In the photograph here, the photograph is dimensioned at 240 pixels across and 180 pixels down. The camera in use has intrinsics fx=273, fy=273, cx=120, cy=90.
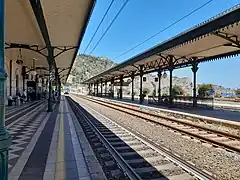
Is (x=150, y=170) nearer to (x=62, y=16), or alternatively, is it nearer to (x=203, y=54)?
(x=62, y=16)

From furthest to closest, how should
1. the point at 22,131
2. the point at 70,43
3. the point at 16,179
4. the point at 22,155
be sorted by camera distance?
the point at 70,43, the point at 22,131, the point at 22,155, the point at 16,179

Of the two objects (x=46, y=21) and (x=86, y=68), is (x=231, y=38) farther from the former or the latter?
(x=86, y=68)

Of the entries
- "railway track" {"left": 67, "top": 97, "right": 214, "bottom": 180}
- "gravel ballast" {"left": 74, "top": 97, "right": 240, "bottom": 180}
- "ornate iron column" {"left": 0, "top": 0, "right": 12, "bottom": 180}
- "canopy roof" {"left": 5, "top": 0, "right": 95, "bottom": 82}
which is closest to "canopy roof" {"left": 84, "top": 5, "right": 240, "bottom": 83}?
"gravel ballast" {"left": 74, "top": 97, "right": 240, "bottom": 180}

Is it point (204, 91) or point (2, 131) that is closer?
point (2, 131)

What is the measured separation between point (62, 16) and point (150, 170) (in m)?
8.42

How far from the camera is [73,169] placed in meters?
5.64

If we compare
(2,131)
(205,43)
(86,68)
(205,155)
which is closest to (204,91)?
(205,43)

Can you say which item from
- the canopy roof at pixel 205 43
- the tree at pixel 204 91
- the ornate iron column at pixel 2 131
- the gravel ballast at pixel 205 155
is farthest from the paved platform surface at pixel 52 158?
the tree at pixel 204 91

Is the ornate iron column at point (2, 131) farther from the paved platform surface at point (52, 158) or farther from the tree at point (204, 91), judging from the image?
the tree at point (204, 91)

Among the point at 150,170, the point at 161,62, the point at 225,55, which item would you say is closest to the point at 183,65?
the point at 161,62

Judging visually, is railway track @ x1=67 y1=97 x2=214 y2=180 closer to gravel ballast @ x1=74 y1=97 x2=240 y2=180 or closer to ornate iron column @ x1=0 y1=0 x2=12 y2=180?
gravel ballast @ x1=74 y1=97 x2=240 y2=180

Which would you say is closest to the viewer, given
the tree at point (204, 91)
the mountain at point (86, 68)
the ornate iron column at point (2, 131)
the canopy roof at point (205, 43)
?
the ornate iron column at point (2, 131)

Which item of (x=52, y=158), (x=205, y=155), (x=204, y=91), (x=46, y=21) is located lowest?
(x=205, y=155)

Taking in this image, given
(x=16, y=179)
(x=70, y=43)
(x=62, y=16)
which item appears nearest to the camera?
(x=16, y=179)
